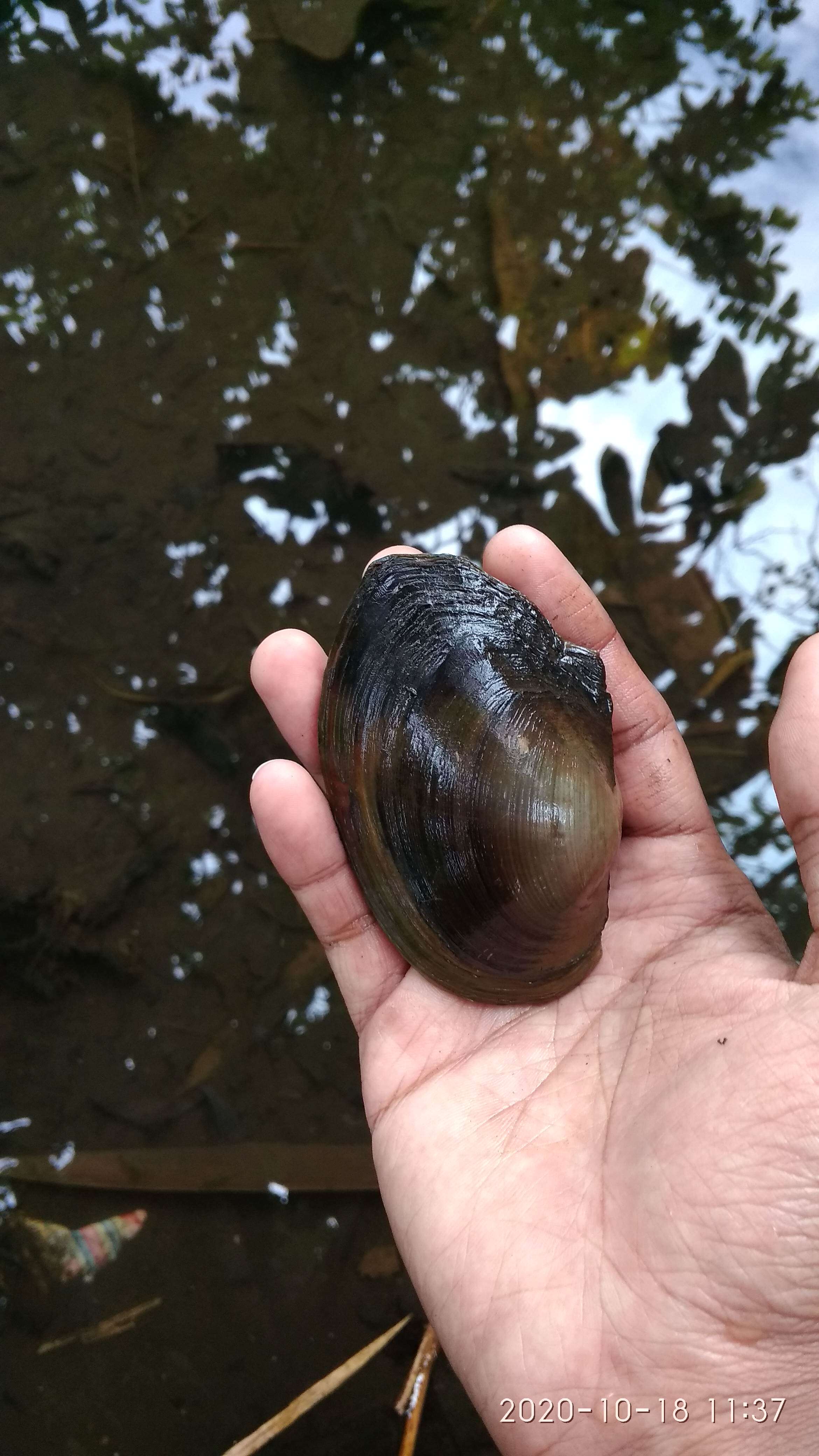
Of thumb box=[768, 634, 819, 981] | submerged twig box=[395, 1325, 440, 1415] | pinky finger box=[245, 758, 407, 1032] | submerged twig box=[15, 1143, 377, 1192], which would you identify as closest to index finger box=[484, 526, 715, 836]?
thumb box=[768, 634, 819, 981]

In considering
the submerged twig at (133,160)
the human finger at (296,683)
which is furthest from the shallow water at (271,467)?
the human finger at (296,683)

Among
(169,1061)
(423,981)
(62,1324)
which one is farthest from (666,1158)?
(62,1324)

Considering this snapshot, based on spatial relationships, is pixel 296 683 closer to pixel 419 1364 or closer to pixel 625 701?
pixel 625 701

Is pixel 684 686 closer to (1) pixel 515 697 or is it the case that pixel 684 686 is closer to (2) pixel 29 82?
(1) pixel 515 697

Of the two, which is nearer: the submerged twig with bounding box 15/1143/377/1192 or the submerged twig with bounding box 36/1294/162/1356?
the submerged twig with bounding box 36/1294/162/1356

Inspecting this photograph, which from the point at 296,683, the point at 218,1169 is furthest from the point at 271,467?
the point at 218,1169

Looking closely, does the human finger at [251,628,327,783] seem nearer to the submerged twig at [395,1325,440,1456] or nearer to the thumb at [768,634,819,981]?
the thumb at [768,634,819,981]

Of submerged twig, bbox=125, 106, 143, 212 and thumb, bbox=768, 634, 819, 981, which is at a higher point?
submerged twig, bbox=125, 106, 143, 212
